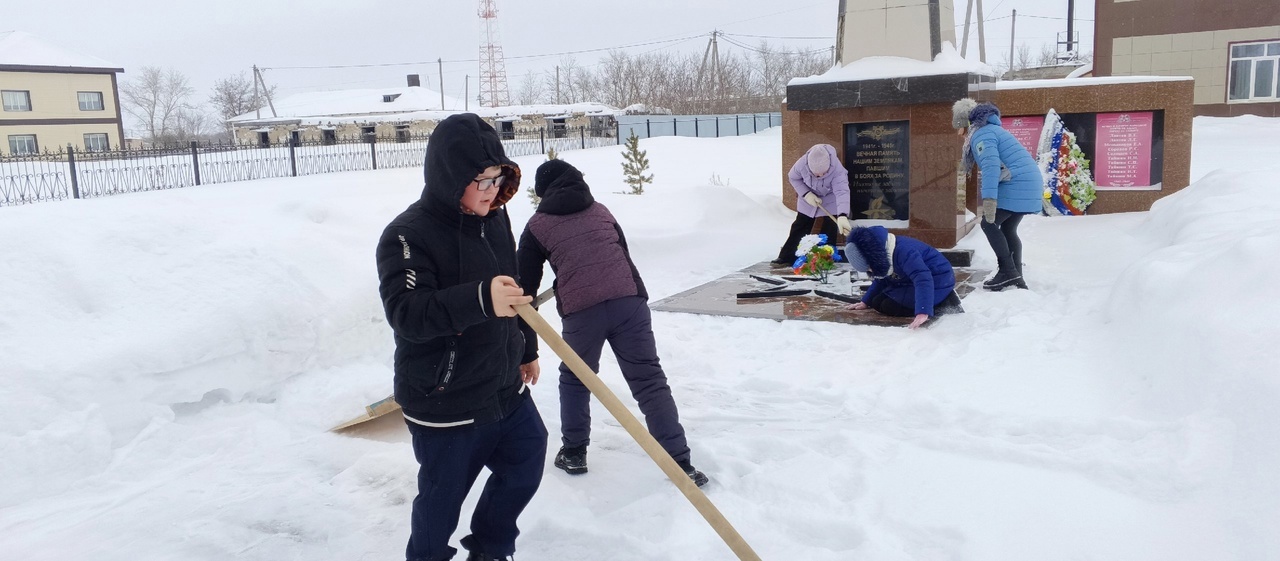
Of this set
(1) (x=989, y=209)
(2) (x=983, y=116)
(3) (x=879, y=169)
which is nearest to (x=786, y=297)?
(1) (x=989, y=209)

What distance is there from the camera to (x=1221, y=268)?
4.38m

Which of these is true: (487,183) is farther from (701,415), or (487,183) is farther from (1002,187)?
(1002,187)

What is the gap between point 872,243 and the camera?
5.79m

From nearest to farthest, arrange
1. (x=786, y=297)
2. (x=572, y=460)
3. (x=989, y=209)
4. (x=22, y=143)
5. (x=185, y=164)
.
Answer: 1. (x=572, y=460)
2. (x=989, y=209)
3. (x=786, y=297)
4. (x=185, y=164)
5. (x=22, y=143)

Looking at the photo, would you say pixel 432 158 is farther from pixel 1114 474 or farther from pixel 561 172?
pixel 1114 474

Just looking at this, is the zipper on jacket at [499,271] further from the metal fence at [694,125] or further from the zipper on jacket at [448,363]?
the metal fence at [694,125]

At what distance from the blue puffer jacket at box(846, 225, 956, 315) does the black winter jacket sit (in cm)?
367

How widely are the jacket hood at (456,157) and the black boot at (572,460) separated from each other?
164cm

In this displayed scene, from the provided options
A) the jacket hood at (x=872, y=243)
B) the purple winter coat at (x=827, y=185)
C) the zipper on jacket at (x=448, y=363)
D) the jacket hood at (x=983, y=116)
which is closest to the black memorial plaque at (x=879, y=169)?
the purple winter coat at (x=827, y=185)

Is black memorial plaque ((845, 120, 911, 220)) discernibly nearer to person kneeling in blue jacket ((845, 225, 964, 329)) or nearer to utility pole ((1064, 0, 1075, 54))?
person kneeling in blue jacket ((845, 225, 964, 329))

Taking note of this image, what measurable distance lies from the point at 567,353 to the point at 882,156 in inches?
267

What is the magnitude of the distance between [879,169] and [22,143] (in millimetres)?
35904

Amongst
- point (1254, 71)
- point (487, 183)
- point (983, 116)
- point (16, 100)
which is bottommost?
point (487, 183)

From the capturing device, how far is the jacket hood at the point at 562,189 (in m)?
3.68
